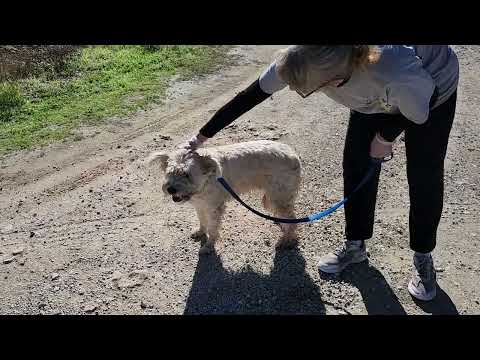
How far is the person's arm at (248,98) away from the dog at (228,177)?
0.37 meters

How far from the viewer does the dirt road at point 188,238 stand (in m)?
4.92

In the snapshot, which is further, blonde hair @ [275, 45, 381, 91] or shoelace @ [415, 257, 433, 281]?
shoelace @ [415, 257, 433, 281]

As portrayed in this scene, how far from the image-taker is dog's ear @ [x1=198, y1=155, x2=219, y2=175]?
187 inches

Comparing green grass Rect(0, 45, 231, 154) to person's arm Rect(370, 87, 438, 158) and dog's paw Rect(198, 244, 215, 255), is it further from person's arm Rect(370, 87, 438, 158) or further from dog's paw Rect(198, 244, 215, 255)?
person's arm Rect(370, 87, 438, 158)

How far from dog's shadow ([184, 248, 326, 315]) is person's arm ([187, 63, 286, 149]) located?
156 cm

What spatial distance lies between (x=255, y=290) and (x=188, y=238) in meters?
1.14

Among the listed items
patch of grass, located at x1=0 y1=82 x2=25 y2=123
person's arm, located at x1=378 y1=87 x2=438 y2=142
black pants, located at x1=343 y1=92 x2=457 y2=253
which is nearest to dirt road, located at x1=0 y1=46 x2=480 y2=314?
black pants, located at x1=343 y1=92 x2=457 y2=253

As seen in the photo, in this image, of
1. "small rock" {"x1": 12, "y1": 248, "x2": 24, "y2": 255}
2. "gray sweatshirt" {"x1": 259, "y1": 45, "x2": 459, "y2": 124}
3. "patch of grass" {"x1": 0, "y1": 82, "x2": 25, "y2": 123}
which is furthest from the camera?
"patch of grass" {"x1": 0, "y1": 82, "x2": 25, "y2": 123}

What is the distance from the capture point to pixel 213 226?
5316 mm

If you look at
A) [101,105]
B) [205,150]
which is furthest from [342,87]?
[101,105]

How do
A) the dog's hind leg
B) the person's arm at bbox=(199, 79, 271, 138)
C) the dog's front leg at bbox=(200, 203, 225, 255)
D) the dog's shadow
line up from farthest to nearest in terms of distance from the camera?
the dog's hind leg, the dog's front leg at bbox=(200, 203, 225, 255), the dog's shadow, the person's arm at bbox=(199, 79, 271, 138)

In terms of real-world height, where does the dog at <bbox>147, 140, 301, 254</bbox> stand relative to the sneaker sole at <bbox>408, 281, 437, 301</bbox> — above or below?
above

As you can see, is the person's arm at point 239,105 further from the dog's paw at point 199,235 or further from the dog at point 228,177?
the dog's paw at point 199,235

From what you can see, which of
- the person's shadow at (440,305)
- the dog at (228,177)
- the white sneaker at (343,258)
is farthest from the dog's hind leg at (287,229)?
the person's shadow at (440,305)
